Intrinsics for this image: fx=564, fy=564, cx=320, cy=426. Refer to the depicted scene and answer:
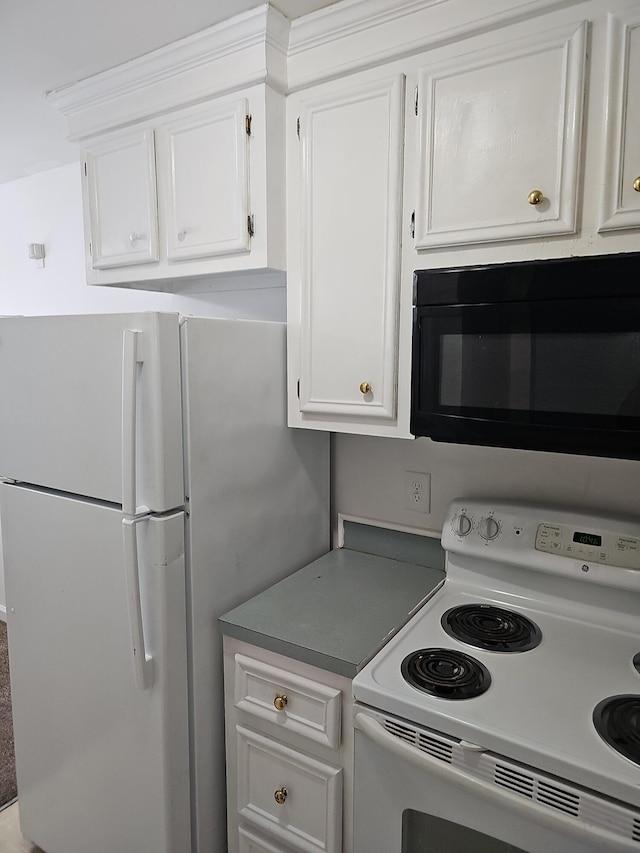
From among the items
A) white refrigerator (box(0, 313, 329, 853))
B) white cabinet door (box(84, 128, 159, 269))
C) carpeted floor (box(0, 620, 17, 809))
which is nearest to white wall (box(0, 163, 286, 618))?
white cabinet door (box(84, 128, 159, 269))

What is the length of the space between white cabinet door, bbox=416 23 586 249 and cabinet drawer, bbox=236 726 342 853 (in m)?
1.28

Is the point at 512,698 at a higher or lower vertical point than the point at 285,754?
higher

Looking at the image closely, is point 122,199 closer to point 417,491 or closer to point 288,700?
point 417,491

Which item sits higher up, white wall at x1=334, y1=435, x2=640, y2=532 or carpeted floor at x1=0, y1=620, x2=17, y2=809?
white wall at x1=334, y1=435, x2=640, y2=532

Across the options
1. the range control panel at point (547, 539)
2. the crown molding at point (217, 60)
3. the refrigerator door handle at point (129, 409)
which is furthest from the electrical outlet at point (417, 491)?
the crown molding at point (217, 60)

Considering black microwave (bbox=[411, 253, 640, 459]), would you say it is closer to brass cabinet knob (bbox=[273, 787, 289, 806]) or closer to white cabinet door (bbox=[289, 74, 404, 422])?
white cabinet door (bbox=[289, 74, 404, 422])

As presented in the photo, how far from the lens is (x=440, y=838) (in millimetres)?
1133

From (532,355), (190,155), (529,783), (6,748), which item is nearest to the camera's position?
(529,783)

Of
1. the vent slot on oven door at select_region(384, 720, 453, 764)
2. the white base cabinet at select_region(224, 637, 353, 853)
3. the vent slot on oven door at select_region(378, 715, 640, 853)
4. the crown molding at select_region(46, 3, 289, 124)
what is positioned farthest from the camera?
the crown molding at select_region(46, 3, 289, 124)

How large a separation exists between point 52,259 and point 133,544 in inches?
81.5

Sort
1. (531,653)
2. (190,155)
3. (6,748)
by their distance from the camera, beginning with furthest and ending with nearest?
(6,748) < (190,155) < (531,653)

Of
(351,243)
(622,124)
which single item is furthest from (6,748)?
(622,124)

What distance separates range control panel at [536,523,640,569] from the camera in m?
1.36

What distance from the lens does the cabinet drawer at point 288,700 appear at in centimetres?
129
